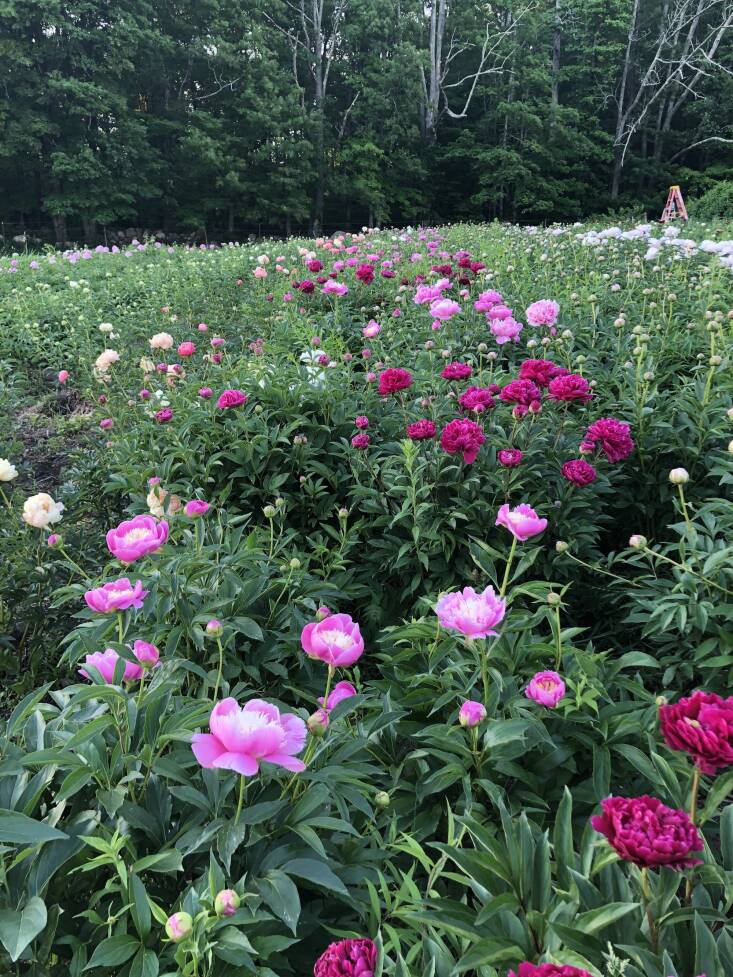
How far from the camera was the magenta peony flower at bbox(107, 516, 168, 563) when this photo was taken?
114 cm

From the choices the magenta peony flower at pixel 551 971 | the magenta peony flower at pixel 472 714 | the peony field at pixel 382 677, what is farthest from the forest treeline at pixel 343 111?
the magenta peony flower at pixel 551 971

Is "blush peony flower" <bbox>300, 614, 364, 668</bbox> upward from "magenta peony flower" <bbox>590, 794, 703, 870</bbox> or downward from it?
downward

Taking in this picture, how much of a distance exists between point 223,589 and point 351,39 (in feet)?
88.8

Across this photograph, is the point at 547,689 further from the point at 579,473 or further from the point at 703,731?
the point at 579,473

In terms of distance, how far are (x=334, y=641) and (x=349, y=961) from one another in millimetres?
407

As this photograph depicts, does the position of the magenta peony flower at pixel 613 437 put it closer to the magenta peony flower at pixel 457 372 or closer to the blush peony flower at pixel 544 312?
the magenta peony flower at pixel 457 372

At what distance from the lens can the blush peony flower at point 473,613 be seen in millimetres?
1031

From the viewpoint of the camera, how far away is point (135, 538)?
1182 millimetres

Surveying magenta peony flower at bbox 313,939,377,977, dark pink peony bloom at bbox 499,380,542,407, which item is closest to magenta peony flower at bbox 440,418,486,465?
dark pink peony bloom at bbox 499,380,542,407

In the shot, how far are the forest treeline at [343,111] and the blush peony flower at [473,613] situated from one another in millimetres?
21336

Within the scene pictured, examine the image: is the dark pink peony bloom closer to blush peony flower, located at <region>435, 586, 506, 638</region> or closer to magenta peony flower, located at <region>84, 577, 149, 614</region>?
blush peony flower, located at <region>435, 586, 506, 638</region>

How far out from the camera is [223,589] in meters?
1.47

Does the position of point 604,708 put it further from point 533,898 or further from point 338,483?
point 338,483

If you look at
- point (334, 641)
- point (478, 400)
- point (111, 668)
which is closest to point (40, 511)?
point (111, 668)
